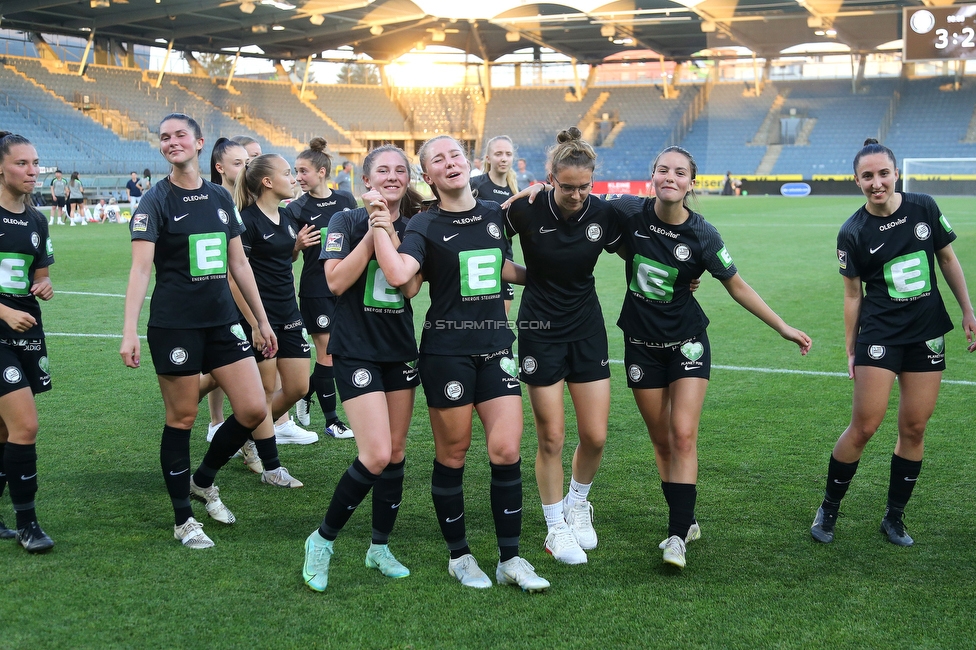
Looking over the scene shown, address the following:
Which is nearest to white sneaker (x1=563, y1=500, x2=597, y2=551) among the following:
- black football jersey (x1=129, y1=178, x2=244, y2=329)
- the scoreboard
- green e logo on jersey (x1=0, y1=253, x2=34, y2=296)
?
black football jersey (x1=129, y1=178, x2=244, y2=329)

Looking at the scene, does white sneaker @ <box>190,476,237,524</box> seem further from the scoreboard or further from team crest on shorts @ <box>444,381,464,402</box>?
the scoreboard

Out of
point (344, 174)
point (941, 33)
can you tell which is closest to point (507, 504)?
point (344, 174)

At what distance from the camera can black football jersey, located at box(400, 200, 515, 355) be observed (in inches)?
163

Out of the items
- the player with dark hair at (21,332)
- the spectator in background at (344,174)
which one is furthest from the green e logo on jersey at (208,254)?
the spectator in background at (344,174)

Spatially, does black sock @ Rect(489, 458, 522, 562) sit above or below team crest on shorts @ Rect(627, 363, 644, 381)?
below

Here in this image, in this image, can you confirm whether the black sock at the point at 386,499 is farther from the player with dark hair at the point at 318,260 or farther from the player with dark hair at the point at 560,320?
the player with dark hair at the point at 318,260

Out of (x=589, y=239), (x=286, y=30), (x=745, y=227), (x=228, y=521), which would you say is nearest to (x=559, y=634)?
(x=589, y=239)

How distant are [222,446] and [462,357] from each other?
1.68 m

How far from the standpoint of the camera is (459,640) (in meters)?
3.59

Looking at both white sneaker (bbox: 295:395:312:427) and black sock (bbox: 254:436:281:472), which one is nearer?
black sock (bbox: 254:436:281:472)

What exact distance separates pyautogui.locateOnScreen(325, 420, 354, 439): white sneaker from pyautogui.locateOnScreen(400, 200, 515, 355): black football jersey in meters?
2.84

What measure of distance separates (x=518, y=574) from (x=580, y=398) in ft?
3.04

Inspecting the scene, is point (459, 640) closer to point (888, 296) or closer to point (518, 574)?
point (518, 574)

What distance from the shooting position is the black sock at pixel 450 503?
4.18m
